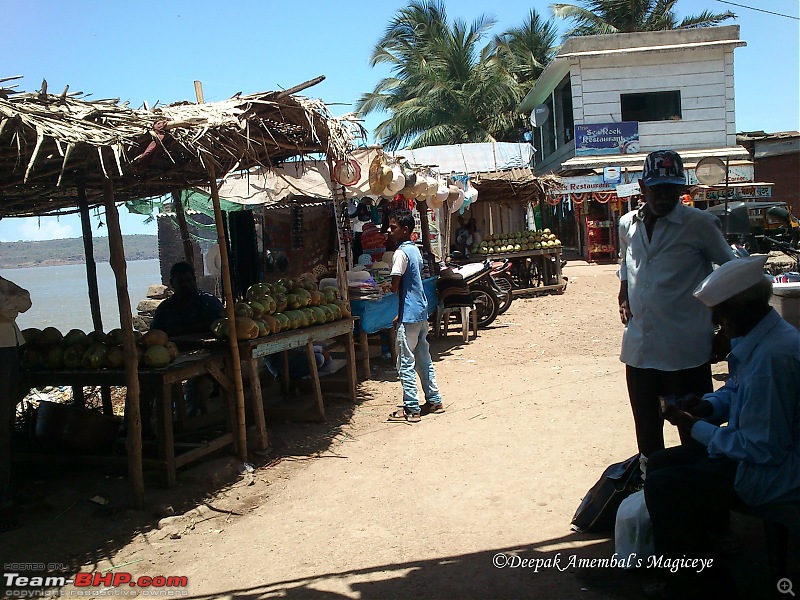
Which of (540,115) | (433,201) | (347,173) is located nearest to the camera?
(347,173)

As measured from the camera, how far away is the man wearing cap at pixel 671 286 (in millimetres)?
3453

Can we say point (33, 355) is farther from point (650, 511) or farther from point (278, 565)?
point (650, 511)

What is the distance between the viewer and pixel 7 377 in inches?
180

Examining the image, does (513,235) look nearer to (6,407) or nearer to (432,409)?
(432,409)

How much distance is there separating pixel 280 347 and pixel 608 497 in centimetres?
327

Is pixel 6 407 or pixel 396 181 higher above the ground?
pixel 396 181

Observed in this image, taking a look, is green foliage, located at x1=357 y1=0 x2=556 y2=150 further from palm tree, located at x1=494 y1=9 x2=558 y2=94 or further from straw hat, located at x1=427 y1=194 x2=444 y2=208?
straw hat, located at x1=427 y1=194 x2=444 y2=208

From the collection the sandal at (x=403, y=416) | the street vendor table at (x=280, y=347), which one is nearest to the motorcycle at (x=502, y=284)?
the street vendor table at (x=280, y=347)

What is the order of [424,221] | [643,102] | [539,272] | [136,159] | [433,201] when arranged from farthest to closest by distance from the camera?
[643,102], [539,272], [424,221], [433,201], [136,159]

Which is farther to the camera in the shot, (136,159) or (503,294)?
(503,294)

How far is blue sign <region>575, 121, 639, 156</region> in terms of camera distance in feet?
74.0

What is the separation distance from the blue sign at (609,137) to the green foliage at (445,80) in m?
6.80

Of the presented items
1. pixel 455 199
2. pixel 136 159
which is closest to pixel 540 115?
pixel 455 199

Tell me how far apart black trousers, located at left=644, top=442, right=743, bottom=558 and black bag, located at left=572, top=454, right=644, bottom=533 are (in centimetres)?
71
